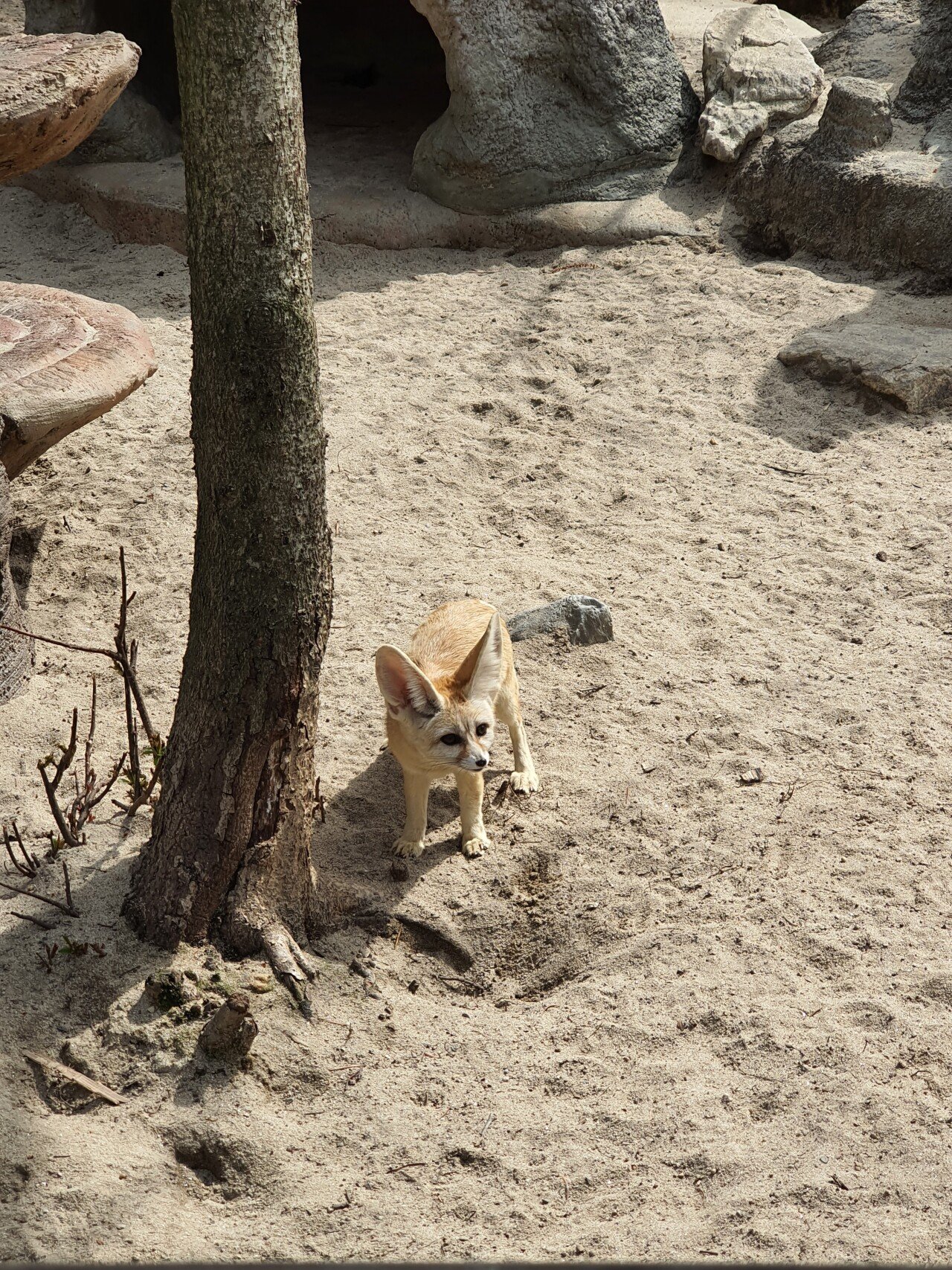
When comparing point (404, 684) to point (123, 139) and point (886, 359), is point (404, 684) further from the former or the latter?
point (123, 139)

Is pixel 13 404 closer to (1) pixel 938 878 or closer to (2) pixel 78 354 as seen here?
(2) pixel 78 354

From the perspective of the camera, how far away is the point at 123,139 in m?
9.23

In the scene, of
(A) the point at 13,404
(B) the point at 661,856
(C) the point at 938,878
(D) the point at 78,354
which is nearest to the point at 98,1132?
(B) the point at 661,856

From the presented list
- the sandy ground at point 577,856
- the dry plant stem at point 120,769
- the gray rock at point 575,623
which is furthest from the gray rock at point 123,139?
the dry plant stem at point 120,769

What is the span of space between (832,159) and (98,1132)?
766 centimetres

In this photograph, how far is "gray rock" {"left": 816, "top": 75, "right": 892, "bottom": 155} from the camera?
8.18 m

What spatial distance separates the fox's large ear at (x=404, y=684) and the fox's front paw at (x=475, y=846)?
60cm

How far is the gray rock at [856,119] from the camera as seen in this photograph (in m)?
8.18

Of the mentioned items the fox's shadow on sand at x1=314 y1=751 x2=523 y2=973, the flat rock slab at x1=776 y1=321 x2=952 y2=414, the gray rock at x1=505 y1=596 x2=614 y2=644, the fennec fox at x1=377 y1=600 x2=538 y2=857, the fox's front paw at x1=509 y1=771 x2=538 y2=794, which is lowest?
the fox's shadow on sand at x1=314 y1=751 x2=523 y2=973

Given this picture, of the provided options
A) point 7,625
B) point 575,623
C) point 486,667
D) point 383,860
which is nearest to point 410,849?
point 383,860

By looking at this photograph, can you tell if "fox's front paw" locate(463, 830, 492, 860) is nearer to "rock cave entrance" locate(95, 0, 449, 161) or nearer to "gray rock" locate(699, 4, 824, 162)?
"gray rock" locate(699, 4, 824, 162)

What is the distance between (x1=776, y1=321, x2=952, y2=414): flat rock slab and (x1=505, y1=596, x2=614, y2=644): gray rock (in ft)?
8.54

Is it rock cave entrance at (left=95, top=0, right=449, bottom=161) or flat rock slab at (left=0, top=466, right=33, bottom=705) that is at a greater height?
rock cave entrance at (left=95, top=0, right=449, bottom=161)

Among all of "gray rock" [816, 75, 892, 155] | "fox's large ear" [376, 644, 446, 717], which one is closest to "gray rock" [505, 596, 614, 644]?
"fox's large ear" [376, 644, 446, 717]
